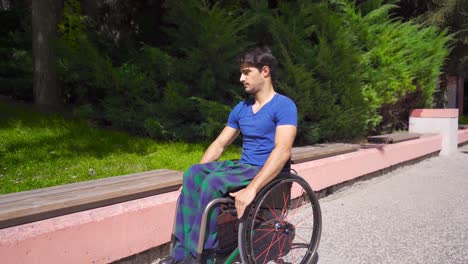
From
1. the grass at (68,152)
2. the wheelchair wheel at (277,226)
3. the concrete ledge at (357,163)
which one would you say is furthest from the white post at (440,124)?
the wheelchair wheel at (277,226)

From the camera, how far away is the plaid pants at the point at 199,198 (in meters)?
2.51

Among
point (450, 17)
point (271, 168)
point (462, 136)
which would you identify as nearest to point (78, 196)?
point (271, 168)

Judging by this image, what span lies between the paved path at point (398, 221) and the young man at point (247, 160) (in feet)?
3.58

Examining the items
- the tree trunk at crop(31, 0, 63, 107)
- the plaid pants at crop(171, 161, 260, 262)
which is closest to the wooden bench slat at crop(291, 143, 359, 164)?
the plaid pants at crop(171, 161, 260, 262)

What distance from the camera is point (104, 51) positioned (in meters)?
6.85

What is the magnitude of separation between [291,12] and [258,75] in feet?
13.7

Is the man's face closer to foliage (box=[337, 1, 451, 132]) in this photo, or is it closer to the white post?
foliage (box=[337, 1, 451, 132])

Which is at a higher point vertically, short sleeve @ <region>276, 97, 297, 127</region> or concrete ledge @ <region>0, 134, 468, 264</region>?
short sleeve @ <region>276, 97, 297, 127</region>

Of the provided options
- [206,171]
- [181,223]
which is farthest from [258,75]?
[181,223]

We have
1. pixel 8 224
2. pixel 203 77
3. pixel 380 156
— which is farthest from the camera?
pixel 380 156

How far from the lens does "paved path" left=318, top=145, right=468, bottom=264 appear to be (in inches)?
134

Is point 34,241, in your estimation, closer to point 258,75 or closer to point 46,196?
point 46,196

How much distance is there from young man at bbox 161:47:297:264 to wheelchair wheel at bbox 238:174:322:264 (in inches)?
3.6

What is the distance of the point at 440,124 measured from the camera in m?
8.94
